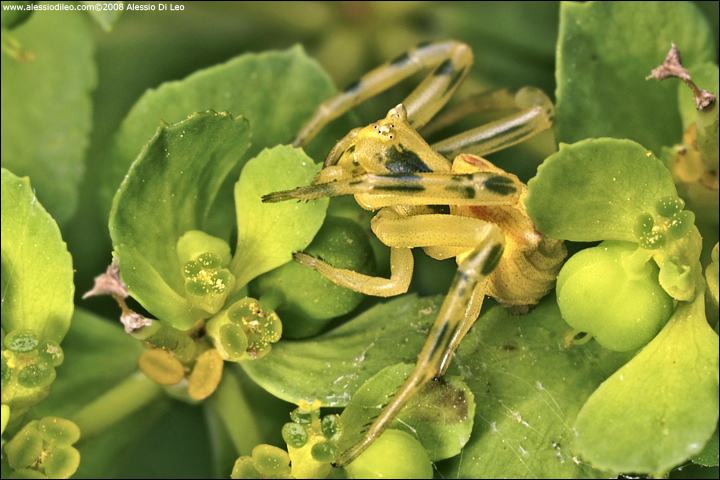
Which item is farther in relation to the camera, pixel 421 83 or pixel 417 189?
pixel 421 83

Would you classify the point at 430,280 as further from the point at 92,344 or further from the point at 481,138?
the point at 92,344

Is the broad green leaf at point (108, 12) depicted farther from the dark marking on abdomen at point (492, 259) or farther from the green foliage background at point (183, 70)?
the dark marking on abdomen at point (492, 259)

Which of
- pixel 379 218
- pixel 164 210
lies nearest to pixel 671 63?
pixel 379 218

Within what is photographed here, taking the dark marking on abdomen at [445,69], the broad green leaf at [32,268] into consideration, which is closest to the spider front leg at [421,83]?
the dark marking on abdomen at [445,69]

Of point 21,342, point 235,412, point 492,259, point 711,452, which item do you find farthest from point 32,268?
point 711,452

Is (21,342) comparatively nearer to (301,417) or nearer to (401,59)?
(301,417)

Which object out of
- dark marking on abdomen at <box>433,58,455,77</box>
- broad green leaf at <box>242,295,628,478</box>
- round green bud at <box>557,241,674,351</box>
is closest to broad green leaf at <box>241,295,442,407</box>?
broad green leaf at <box>242,295,628,478</box>

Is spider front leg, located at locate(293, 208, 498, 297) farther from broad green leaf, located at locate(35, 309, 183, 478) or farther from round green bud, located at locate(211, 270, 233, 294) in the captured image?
broad green leaf, located at locate(35, 309, 183, 478)
